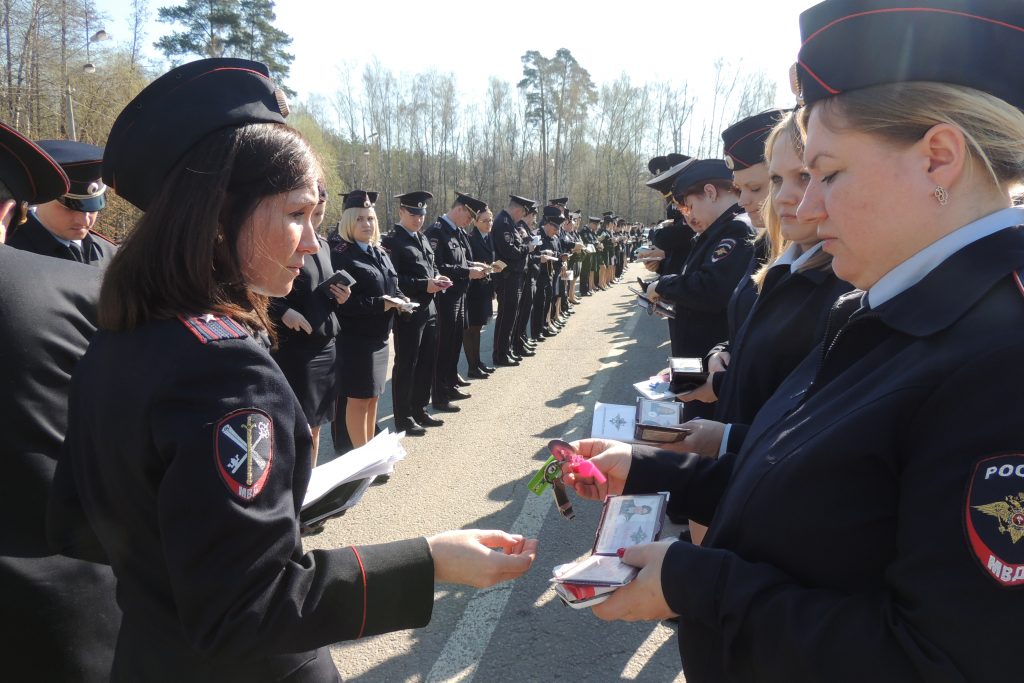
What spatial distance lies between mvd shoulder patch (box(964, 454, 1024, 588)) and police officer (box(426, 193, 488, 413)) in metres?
6.64

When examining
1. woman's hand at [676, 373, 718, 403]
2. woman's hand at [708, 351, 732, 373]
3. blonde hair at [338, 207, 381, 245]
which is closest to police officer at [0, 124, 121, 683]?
woman's hand at [676, 373, 718, 403]

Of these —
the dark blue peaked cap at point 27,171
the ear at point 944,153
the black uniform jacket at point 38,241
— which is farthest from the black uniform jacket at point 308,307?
the ear at point 944,153

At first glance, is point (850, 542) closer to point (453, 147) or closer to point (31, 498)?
point (31, 498)

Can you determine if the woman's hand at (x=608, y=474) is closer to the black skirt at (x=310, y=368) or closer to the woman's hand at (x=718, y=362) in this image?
the woman's hand at (x=718, y=362)

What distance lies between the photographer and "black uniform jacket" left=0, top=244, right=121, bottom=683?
1.73 m

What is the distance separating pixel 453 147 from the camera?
5503 cm

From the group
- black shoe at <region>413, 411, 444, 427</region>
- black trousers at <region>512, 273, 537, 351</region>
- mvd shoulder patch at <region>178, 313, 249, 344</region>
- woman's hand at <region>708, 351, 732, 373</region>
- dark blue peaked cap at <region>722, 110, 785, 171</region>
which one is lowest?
black shoe at <region>413, 411, 444, 427</region>

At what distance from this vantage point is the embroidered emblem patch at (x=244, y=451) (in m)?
1.09

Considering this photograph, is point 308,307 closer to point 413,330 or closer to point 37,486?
point 413,330

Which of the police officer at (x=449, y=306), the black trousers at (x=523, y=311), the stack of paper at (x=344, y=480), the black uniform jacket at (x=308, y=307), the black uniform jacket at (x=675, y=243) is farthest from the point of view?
the black trousers at (x=523, y=311)

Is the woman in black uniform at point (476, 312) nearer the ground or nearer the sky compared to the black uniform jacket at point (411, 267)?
nearer the ground

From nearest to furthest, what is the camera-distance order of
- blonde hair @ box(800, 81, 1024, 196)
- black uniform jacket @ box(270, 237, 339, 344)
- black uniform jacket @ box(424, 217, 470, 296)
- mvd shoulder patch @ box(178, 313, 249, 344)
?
blonde hair @ box(800, 81, 1024, 196)
mvd shoulder patch @ box(178, 313, 249, 344)
black uniform jacket @ box(270, 237, 339, 344)
black uniform jacket @ box(424, 217, 470, 296)

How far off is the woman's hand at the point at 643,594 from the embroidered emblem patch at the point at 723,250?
10.9 ft

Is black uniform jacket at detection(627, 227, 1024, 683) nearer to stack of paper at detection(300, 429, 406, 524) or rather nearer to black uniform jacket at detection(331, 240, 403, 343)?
stack of paper at detection(300, 429, 406, 524)
